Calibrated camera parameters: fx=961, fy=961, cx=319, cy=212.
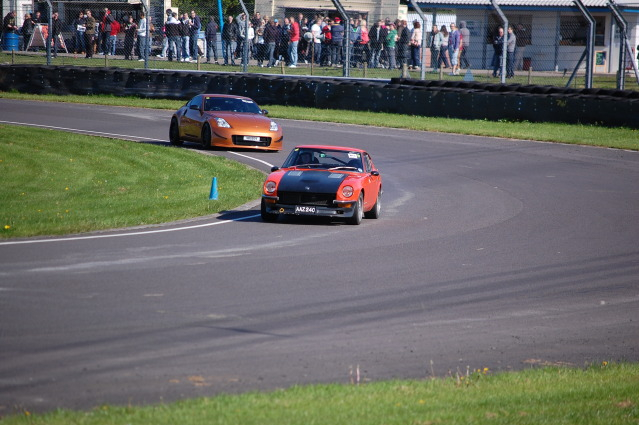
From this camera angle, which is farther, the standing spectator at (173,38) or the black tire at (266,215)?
the standing spectator at (173,38)

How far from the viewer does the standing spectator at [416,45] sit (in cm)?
3259

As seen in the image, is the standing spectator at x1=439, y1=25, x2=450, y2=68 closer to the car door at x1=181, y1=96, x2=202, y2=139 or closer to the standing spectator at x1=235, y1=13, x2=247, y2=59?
the standing spectator at x1=235, y1=13, x2=247, y2=59

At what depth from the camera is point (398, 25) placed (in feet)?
110

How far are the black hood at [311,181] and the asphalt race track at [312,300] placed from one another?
570mm

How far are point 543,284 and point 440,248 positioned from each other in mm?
2101

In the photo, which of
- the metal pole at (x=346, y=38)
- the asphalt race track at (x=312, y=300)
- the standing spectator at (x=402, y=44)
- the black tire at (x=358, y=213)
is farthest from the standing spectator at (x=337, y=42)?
the black tire at (x=358, y=213)

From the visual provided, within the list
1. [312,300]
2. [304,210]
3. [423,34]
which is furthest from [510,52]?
[312,300]

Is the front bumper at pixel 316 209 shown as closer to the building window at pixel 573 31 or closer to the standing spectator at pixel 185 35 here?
the building window at pixel 573 31

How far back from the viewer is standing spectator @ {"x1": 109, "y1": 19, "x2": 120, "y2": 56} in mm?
37062

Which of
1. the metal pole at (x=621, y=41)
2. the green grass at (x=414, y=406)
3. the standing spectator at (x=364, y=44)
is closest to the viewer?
the green grass at (x=414, y=406)

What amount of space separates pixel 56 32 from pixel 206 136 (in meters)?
17.0

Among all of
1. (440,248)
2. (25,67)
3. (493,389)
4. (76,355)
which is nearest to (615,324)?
(493,389)

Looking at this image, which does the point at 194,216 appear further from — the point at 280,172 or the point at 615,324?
the point at 615,324

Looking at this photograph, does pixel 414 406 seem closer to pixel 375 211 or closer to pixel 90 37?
pixel 375 211
